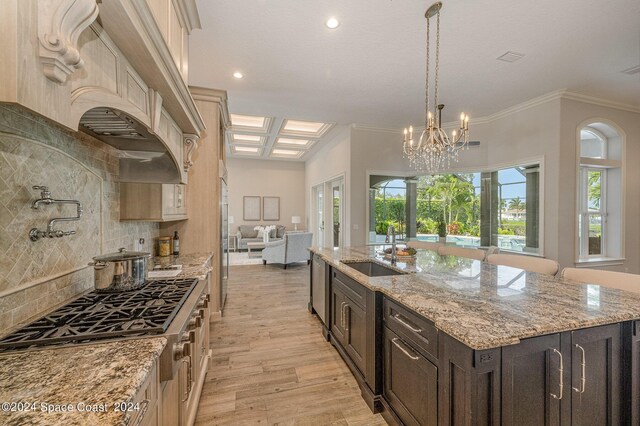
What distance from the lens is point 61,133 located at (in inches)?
55.4

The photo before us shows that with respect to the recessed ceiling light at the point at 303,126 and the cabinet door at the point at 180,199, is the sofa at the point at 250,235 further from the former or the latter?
the cabinet door at the point at 180,199

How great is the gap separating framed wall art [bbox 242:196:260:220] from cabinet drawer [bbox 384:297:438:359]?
8.14 meters

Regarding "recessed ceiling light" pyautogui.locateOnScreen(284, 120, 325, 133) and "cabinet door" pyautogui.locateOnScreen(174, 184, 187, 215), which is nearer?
"cabinet door" pyautogui.locateOnScreen(174, 184, 187, 215)

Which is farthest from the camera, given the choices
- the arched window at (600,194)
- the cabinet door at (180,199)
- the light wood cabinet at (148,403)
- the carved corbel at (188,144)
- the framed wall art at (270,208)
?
the framed wall art at (270,208)

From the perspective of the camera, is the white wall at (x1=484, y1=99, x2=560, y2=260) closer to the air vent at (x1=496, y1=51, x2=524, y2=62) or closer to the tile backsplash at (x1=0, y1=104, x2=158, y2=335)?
the air vent at (x1=496, y1=51, x2=524, y2=62)

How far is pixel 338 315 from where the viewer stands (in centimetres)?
266

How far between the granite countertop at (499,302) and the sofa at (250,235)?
6.67 m

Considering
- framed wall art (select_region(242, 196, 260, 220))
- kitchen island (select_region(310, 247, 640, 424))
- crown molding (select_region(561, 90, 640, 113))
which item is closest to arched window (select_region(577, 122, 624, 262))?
crown molding (select_region(561, 90, 640, 113))

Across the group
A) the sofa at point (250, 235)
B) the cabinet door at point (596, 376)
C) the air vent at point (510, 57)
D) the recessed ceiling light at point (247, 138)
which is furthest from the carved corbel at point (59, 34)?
the sofa at point (250, 235)

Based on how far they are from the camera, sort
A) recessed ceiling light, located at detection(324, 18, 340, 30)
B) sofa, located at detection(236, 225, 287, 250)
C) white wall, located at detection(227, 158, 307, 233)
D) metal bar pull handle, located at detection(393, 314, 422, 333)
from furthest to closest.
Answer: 1. white wall, located at detection(227, 158, 307, 233)
2. sofa, located at detection(236, 225, 287, 250)
3. recessed ceiling light, located at detection(324, 18, 340, 30)
4. metal bar pull handle, located at detection(393, 314, 422, 333)

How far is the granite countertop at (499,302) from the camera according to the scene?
1149mm

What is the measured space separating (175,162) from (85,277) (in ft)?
2.90

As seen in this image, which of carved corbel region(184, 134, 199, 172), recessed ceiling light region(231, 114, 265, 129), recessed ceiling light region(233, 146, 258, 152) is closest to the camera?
carved corbel region(184, 134, 199, 172)

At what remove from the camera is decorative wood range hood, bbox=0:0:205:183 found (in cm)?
59
